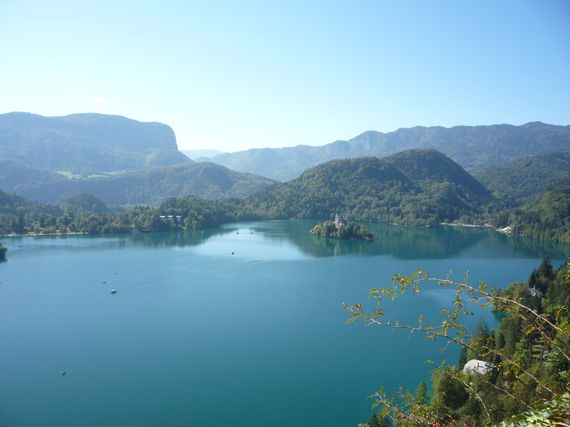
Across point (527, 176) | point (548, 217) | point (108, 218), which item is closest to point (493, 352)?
point (108, 218)

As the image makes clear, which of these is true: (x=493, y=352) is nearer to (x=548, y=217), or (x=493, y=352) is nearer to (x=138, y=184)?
(x=548, y=217)

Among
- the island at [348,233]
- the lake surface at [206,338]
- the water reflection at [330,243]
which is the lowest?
the lake surface at [206,338]

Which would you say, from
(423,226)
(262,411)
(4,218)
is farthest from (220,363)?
(423,226)

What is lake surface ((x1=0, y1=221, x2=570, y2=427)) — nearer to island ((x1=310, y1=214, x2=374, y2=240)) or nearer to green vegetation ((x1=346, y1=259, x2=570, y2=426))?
green vegetation ((x1=346, y1=259, x2=570, y2=426))

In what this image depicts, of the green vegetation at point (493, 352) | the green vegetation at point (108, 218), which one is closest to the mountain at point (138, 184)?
the green vegetation at point (108, 218)

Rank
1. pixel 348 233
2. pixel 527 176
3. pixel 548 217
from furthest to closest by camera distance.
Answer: pixel 527 176
pixel 548 217
pixel 348 233

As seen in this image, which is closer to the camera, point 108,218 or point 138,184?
point 108,218

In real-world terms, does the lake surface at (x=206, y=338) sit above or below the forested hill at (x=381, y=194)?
below

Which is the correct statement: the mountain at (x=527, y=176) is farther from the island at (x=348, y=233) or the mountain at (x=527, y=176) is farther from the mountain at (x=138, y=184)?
the mountain at (x=138, y=184)
